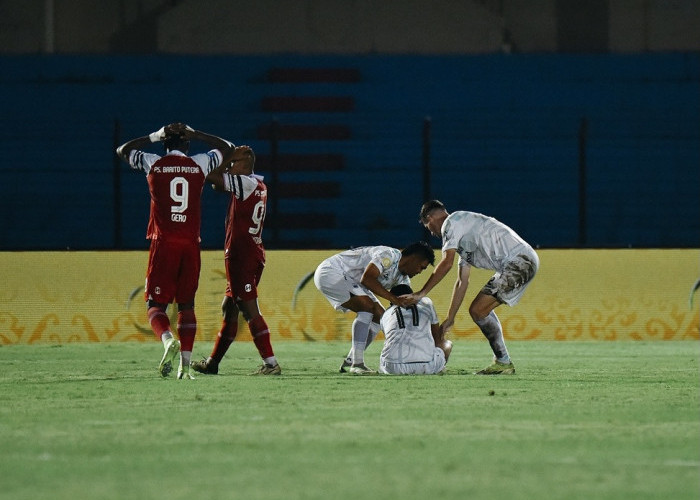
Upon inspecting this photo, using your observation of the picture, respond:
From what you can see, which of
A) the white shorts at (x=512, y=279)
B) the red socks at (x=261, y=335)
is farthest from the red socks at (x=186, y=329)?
the white shorts at (x=512, y=279)

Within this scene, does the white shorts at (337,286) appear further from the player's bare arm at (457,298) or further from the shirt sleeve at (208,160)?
the shirt sleeve at (208,160)

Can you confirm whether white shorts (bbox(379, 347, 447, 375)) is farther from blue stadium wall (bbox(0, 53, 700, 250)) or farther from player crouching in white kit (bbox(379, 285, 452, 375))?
blue stadium wall (bbox(0, 53, 700, 250))

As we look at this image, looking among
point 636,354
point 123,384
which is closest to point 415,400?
point 123,384

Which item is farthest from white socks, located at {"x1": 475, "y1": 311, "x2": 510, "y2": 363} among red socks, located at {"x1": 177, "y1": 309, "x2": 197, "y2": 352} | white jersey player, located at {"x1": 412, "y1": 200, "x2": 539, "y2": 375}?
red socks, located at {"x1": 177, "y1": 309, "x2": 197, "y2": 352}

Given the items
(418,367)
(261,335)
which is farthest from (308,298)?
(418,367)

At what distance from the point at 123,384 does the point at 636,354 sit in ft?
20.9

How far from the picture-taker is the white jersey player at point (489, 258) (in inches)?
454

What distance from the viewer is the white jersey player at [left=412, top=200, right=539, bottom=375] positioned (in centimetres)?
1152

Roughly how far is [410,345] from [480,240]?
112 centimetres

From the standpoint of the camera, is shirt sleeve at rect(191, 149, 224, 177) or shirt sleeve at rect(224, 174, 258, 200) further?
shirt sleeve at rect(224, 174, 258, 200)

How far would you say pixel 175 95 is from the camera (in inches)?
949

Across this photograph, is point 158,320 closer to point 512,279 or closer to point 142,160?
point 142,160

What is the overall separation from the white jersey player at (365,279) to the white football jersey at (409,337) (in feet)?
0.44

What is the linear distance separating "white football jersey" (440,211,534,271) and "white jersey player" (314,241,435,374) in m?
0.27
